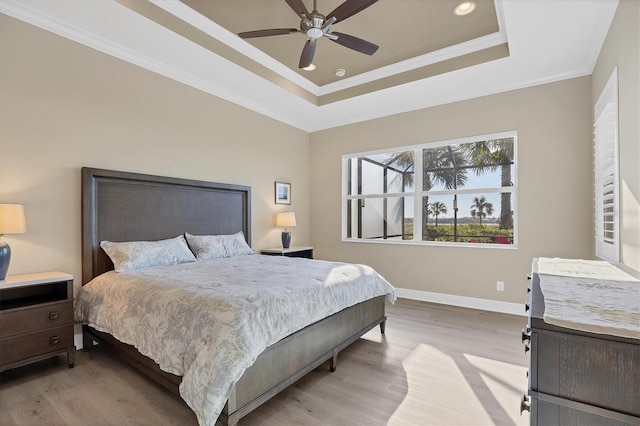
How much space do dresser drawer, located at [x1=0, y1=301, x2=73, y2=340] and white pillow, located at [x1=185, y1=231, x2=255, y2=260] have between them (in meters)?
1.29

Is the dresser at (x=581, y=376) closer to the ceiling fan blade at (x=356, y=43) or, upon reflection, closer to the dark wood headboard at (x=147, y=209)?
the ceiling fan blade at (x=356, y=43)

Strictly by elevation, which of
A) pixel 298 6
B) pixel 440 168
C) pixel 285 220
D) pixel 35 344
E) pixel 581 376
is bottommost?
pixel 35 344

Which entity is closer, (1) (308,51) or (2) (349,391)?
(2) (349,391)

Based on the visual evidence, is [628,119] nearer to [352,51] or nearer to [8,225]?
[352,51]

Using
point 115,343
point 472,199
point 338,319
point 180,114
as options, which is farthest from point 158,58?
point 472,199

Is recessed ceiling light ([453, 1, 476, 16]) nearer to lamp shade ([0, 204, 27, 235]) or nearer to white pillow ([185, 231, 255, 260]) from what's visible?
white pillow ([185, 231, 255, 260])

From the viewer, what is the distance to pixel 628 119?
2223mm

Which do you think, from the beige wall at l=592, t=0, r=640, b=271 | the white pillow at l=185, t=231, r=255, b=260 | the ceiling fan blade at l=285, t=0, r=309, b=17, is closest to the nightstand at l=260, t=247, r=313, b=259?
the white pillow at l=185, t=231, r=255, b=260

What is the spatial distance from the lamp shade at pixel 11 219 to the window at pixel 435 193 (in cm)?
408

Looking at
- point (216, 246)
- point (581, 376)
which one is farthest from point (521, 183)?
point (216, 246)

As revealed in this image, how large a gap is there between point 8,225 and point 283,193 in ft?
11.1

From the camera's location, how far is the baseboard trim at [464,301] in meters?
3.94

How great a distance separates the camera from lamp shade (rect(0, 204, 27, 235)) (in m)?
2.33

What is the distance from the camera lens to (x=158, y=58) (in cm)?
344
